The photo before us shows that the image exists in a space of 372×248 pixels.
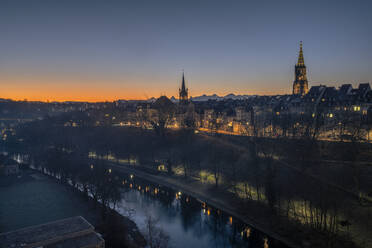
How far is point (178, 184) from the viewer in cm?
4769

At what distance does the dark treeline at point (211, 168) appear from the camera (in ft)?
98.6

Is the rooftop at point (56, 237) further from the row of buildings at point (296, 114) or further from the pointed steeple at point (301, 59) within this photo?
the pointed steeple at point (301, 59)

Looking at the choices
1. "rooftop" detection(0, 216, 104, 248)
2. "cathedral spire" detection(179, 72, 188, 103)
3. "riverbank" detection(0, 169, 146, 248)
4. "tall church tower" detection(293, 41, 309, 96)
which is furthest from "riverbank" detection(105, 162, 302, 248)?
"tall church tower" detection(293, 41, 309, 96)

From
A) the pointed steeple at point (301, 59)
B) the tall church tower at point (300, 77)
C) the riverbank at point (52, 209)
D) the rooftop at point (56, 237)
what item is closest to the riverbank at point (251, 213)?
→ the riverbank at point (52, 209)

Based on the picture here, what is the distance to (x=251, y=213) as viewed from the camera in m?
34.2

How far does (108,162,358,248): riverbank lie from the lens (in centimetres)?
2769

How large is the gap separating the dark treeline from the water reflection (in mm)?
3770

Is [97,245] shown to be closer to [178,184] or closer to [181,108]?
[178,184]

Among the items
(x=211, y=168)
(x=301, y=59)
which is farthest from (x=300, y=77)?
(x=211, y=168)

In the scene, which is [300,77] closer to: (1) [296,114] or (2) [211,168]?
(1) [296,114]

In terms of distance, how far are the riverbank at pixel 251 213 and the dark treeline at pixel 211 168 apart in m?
0.46

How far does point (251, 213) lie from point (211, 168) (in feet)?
60.5

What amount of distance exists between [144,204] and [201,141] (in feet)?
97.8

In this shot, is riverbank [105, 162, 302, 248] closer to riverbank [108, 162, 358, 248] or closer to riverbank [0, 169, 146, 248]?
riverbank [108, 162, 358, 248]
